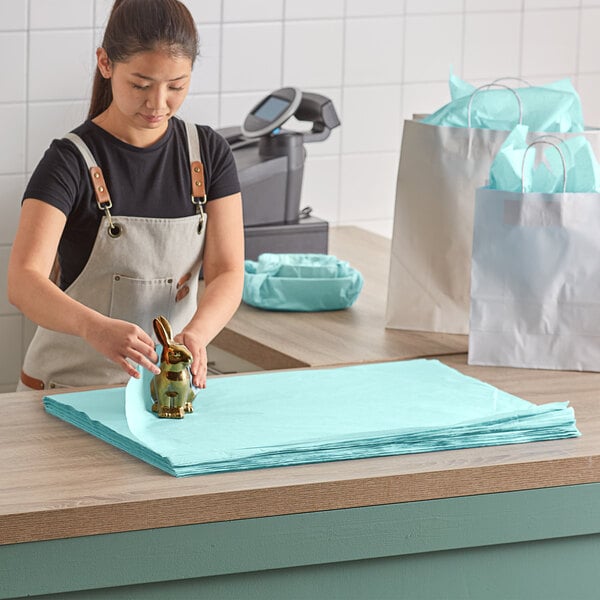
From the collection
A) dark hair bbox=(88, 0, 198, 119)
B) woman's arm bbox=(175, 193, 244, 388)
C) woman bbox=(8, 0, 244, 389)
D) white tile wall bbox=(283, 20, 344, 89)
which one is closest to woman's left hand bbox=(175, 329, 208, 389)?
woman bbox=(8, 0, 244, 389)

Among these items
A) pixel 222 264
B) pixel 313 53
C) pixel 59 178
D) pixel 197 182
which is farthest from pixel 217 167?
pixel 313 53

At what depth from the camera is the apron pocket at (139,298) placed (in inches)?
69.4

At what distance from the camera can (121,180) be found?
1.74m

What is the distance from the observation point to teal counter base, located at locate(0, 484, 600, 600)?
47.5 inches

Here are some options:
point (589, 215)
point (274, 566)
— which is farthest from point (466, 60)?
point (274, 566)

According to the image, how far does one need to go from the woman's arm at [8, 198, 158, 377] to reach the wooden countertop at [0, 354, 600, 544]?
111 mm

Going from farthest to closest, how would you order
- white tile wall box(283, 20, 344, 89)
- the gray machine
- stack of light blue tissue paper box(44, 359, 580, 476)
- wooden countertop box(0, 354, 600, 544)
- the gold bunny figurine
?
white tile wall box(283, 20, 344, 89) → the gray machine → the gold bunny figurine → stack of light blue tissue paper box(44, 359, 580, 476) → wooden countertop box(0, 354, 600, 544)

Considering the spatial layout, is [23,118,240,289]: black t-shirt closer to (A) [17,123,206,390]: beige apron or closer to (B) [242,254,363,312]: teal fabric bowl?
(A) [17,123,206,390]: beige apron

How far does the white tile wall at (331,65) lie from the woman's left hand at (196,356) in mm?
1155

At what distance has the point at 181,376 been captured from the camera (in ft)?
4.70

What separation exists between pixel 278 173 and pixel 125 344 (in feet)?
3.27

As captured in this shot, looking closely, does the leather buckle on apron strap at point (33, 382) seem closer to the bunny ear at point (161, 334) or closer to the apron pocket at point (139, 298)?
the apron pocket at point (139, 298)

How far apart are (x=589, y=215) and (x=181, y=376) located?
0.66 meters

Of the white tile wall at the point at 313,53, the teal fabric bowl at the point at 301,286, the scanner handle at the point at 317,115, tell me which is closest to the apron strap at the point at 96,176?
the teal fabric bowl at the point at 301,286
